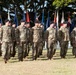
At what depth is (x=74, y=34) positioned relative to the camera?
18922 millimetres

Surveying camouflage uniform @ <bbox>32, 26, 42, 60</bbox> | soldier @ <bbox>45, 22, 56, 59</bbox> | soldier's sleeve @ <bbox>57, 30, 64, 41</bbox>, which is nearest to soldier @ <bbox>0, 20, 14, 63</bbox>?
camouflage uniform @ <bbox>32, 26, 42, 60</bbox>

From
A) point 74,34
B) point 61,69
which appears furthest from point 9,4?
point 61,69

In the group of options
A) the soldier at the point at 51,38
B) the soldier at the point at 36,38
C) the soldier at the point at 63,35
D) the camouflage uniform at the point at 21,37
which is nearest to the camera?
the camouflage uniform at the point at 21,37

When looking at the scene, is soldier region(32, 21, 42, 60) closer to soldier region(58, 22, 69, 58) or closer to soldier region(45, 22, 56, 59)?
soldier region(45, 22, 56, 59)

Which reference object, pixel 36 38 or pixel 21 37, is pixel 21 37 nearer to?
pixel 21 37

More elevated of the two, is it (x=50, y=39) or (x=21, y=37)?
(x=21, y=37)

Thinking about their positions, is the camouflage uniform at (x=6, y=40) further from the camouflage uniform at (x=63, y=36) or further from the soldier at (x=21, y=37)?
the camouflage uniform at (x=63, y=36)

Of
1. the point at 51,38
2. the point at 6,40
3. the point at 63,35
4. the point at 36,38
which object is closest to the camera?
the point at 6,40

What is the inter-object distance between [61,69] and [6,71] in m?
1.86

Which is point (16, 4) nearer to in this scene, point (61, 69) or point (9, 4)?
point (9, 4)

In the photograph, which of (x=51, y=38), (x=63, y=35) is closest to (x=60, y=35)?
(x=63, y=35)

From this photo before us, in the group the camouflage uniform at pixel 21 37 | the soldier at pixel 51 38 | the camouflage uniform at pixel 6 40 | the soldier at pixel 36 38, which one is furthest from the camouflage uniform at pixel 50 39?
the camouflage uniform at pixel 6 40

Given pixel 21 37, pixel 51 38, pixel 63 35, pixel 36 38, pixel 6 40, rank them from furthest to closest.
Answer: pixel 63 35 → pixel 51 38 → pixel 36 38 → pixel 21 37 → pixel 6 40

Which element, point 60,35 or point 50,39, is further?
point 60,35
